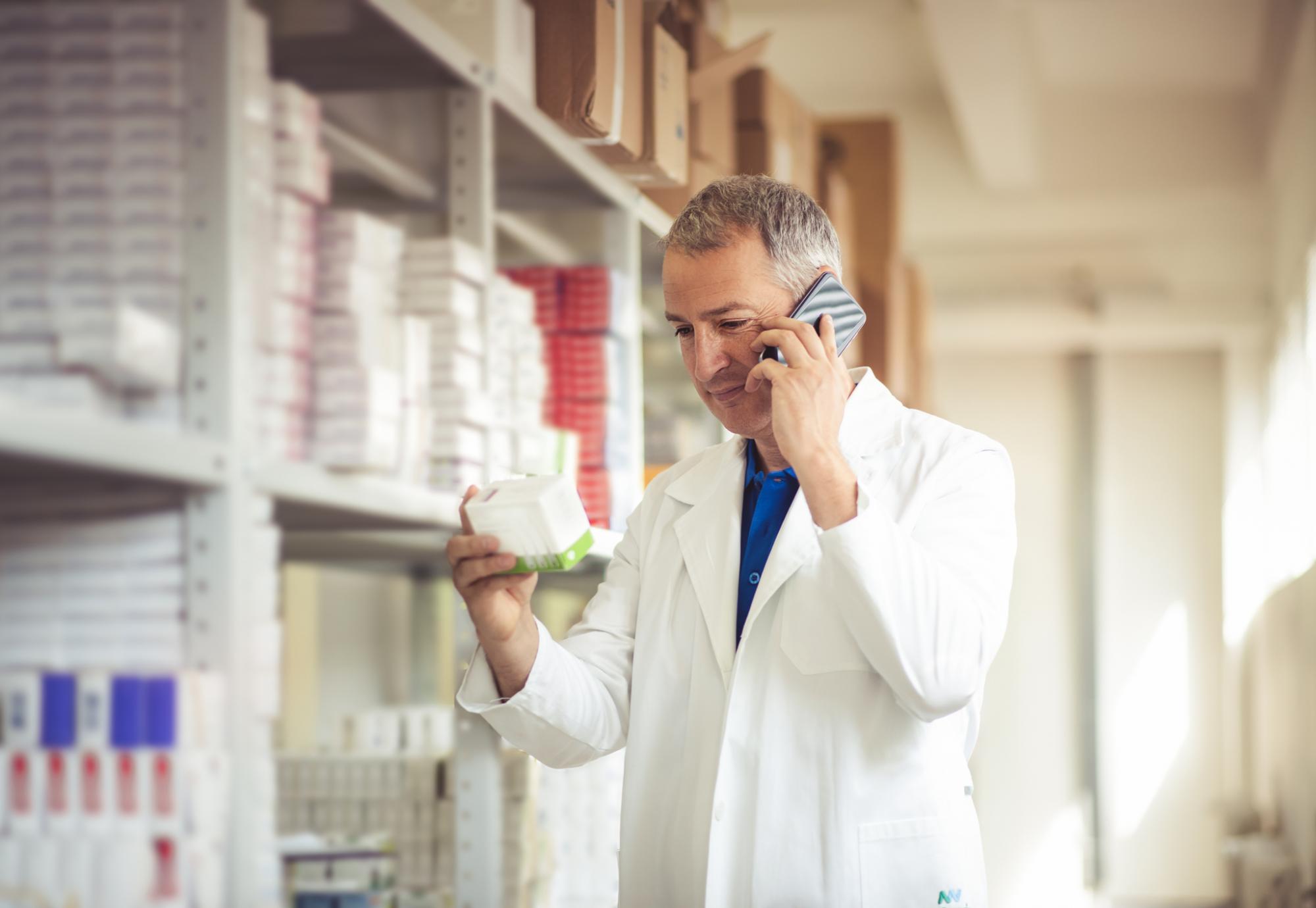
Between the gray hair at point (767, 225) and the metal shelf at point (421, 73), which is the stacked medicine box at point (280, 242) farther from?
the gray hair at point (767, 225)

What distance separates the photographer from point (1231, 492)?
8719 millimetres

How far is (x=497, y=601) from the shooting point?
Result: 175cm

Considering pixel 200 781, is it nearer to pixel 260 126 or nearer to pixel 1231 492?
pixel 260 126

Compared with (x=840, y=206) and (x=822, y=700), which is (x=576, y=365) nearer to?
(x=822, y=700)

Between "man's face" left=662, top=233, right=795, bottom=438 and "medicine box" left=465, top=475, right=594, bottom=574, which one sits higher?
"man's face" left=662, top=233, right=795, bottom=438

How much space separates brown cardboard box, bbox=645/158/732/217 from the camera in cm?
306

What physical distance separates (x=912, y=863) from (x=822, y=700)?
238 millimetres

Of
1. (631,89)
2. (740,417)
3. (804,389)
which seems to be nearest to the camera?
(804,389)

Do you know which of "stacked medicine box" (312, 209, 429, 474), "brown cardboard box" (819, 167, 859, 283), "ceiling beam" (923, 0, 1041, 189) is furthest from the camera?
→ "ceiling beam" (923, 0, 1041, 189)

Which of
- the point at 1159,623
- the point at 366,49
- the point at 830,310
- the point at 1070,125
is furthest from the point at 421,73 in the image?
the point at 1159,623

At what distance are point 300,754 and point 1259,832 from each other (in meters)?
6.63

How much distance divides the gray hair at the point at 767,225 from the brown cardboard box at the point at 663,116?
83cm

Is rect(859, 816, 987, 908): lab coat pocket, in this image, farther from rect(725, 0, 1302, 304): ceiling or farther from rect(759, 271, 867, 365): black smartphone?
rect(725, 0, 1302, 304): ceiling

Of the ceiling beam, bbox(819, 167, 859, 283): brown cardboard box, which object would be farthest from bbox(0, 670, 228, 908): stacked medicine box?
the ceiling beam
